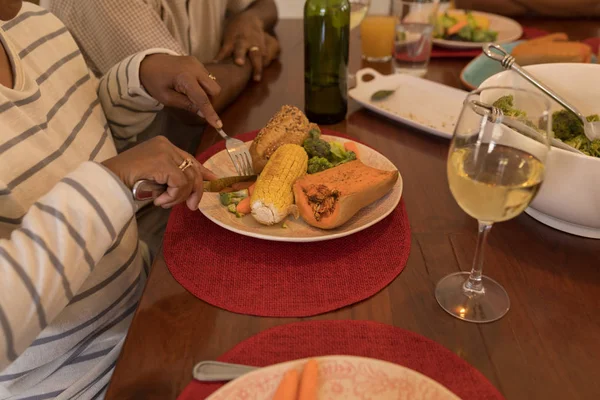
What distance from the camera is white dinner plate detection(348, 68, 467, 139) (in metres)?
1.17

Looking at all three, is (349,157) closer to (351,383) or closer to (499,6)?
(351,383)

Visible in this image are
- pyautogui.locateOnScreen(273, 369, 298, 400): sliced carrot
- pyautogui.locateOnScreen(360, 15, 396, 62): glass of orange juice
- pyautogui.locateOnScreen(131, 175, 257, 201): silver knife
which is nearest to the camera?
pyautogui.locateOnScreen(273, 369, 298, 400): sliced carrot

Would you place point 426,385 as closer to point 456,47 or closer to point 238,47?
point 238,47

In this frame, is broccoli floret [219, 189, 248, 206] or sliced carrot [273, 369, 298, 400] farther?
broccoli floret [219, 189, 248, 206]

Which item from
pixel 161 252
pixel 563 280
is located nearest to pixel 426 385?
pixel 563 280

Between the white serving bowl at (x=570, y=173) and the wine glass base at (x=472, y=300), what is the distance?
6.3 inches

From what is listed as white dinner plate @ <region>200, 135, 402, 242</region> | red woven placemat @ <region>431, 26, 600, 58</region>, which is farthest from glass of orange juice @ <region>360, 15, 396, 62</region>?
white dinner plate @ <region>200, 135, 402, 242</region>

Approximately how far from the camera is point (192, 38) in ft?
5.10

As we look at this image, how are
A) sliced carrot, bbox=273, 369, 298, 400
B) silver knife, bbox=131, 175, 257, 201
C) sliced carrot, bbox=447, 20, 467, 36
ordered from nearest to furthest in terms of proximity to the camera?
1. sliced carrot, bbox=273, 369, 298, 400
2. silver knife, bbox=131, 175, 257, 201
3. sliced carrot, bbox=447, 20, 467, 36

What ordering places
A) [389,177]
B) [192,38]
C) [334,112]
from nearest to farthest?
[389,177] < [334,112] < [192,38]

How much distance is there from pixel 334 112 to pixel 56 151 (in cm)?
62

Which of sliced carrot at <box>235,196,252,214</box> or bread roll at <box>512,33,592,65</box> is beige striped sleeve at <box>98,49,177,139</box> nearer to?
sliced carrot at <box>235,196,252,214</box>

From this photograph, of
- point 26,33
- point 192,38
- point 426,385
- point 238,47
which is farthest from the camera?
point 192,38

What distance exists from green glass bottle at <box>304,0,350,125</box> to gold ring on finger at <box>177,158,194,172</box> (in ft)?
1.62
